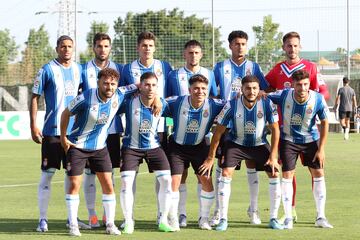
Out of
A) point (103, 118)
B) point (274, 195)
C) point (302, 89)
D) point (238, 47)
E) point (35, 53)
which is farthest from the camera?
point (35, 53)

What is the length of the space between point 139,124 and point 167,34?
78.9ft

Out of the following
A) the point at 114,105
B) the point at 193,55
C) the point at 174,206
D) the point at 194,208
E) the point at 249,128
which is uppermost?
the point at 193,55

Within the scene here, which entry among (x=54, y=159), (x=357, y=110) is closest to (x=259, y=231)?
(x=54, y=159)

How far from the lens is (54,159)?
32.7 feet

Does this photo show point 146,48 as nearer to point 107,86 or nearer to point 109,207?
point 107,86

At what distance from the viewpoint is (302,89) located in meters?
9.77

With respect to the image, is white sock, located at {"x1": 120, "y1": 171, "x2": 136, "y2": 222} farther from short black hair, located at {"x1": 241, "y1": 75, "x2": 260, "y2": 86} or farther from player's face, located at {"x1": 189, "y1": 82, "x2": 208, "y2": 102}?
short black hair, located at {"x1": 241, "y1": 75, "x2": 260, "y2": 86}

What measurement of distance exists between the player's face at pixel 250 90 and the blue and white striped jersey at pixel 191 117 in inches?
14.7

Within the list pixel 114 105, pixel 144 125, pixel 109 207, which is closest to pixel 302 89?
pixel 144 125

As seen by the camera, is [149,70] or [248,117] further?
[149,70]

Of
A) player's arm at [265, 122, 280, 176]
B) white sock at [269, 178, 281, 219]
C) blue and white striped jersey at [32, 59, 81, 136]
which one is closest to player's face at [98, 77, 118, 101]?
blue and white striped jersey at [32, 59, 81, 136]

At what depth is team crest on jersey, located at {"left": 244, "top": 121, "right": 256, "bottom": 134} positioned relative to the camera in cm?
991

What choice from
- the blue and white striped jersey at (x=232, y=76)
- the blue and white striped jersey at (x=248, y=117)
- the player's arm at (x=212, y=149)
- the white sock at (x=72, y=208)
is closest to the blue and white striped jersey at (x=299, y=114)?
the blue and white striped jersey at (x=248, y=117)

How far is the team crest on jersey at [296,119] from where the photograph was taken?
9953 millimetres
